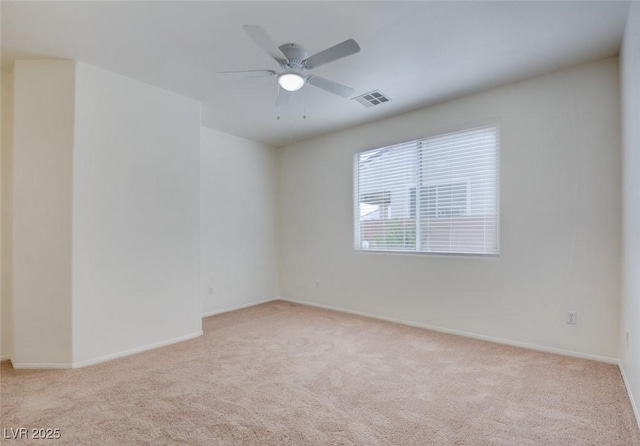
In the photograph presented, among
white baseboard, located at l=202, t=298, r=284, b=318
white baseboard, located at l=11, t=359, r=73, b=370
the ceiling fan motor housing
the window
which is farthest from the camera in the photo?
white baseboard, located at l=202, t=298, r=284, b=318

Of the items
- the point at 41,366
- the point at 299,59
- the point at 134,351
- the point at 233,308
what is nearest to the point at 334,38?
the point at 299,59

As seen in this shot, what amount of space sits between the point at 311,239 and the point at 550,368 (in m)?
3.49

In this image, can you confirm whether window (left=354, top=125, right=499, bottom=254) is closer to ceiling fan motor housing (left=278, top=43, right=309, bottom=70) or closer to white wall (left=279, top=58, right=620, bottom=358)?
white wall (left=279, top=58, right=620, bottom=358)

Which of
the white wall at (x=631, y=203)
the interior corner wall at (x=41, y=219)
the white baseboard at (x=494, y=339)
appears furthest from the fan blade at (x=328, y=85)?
the white baseboard at (x=494, y=339)

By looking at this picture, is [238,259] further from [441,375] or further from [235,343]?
[441,375]

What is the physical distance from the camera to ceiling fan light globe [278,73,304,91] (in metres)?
2.58

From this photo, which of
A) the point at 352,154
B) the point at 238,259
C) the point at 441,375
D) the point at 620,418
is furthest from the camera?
the point at 238,259

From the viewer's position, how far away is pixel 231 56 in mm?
2801

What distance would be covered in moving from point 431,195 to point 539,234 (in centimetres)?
122

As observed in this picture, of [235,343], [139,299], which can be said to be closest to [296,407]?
[235,343]

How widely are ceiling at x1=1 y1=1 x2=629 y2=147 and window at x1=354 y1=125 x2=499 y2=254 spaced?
2.22ft

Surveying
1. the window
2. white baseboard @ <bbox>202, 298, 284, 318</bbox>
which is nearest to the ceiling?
the window

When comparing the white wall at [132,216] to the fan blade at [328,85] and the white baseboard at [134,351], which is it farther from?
the fan blade at [328,85]

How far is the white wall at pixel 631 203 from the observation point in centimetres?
205
